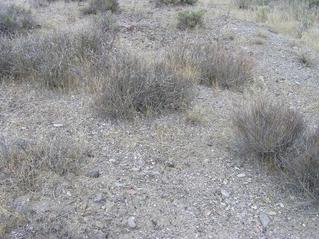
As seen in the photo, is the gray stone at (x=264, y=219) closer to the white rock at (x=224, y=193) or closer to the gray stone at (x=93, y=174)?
the white rock at (x=224, y=193)

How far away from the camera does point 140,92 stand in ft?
16.0

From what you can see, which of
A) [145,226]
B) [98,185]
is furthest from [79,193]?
[145,226]

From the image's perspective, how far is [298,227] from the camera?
3.49m

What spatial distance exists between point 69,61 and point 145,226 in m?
3.02

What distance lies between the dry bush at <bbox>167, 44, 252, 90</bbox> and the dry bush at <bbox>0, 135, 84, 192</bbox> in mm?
2311

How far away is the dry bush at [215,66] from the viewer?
233 inches

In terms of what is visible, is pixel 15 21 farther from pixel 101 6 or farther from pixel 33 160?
pixel 33 160

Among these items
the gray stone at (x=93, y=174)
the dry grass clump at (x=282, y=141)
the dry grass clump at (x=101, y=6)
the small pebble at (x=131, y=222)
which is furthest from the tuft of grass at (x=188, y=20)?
the small pebble at (x=131, y=222)

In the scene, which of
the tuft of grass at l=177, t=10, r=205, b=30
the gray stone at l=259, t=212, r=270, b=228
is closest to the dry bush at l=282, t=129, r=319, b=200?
the gray stone at l=259, t=212, r=270, b=228

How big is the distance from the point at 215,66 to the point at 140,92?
1.57 meters

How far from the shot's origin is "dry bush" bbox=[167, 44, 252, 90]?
5.91 metres

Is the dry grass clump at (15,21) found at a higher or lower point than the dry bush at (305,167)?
higher

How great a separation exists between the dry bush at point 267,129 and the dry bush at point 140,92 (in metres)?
0.87

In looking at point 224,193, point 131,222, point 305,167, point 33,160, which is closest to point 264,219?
point 224,193
